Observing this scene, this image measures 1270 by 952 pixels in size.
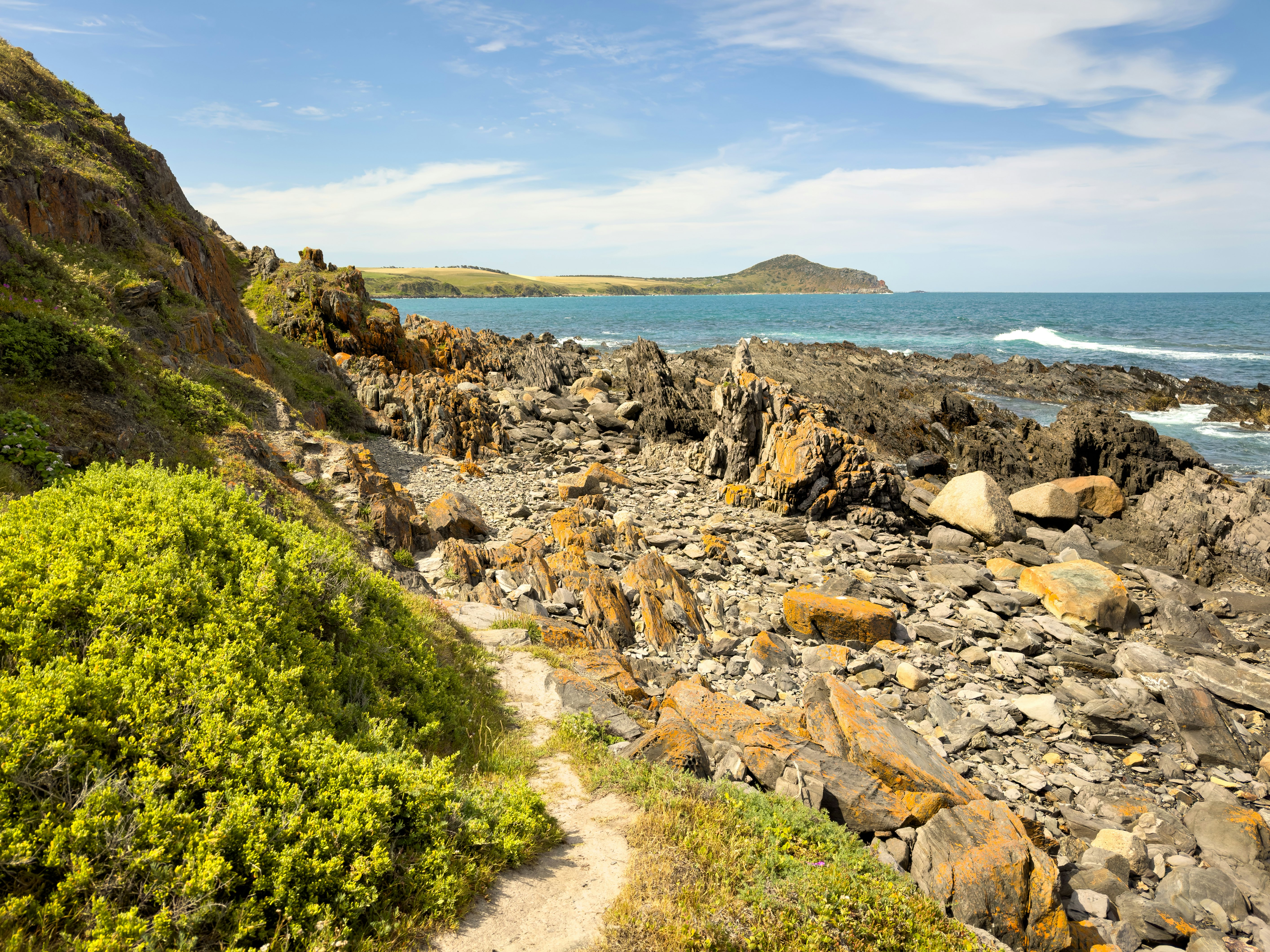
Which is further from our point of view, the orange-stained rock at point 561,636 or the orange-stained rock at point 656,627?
the orange-stained rock at point 656,627

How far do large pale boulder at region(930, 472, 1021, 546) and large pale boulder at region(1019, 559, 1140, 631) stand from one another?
4.15m

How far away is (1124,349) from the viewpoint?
73.7 m

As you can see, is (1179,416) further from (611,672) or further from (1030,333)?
(1030,333)

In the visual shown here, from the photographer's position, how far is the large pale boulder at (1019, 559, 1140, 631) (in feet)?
53.3

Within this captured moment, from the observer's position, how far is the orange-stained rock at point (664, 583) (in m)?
15.9

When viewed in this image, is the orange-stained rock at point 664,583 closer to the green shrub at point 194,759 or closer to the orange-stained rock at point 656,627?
the orange-stained rock at point 656,627

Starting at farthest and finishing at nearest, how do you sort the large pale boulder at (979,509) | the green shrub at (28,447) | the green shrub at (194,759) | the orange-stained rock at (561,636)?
the large pale boulder at (979,509) < the orange-stained rock at (561,636) < the green shrub at (28,447) < the green shrub at (194,759)

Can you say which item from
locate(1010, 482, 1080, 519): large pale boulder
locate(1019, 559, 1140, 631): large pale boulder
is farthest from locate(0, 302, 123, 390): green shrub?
locate(1010, 482, 1080, 519): large pale boulder

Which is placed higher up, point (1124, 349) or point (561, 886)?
point (1124, 349)

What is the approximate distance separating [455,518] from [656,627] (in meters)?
7.76

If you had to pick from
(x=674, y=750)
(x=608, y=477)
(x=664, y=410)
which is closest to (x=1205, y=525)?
(x=608, y=477)

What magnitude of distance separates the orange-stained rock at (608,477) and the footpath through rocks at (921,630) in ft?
0.33

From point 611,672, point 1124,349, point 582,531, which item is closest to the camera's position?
point 611,672

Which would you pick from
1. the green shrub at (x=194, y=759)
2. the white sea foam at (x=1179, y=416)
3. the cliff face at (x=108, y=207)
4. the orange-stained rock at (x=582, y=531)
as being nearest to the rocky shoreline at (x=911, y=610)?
the orange-stained rock at (x=582, y=531)
